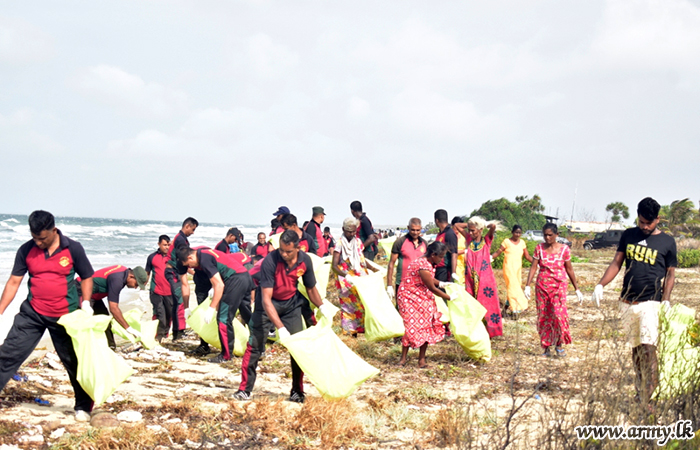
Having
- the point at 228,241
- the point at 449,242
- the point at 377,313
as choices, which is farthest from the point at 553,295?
the point at 228,241

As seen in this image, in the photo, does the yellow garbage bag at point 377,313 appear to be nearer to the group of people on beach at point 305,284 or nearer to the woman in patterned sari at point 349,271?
the group of people on beach at point 305,284

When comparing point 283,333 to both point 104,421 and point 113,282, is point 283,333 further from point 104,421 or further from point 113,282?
point 113,282

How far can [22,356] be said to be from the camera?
3.88 metres

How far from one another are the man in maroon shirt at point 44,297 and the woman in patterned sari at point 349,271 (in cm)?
353

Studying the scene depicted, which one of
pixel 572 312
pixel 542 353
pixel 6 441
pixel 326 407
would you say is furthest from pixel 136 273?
pixel 572 312

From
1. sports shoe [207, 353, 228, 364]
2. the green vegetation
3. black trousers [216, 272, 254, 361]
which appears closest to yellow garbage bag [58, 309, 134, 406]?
black trousers [216, 272, 254, 361]

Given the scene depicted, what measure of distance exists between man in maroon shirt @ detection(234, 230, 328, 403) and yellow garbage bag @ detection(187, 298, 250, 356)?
1505mm

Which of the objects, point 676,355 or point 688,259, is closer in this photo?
point 676,355

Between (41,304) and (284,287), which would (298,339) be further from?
(41,304)

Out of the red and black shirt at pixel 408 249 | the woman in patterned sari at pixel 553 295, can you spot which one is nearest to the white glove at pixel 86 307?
the red and black shirt at pixel 408 249

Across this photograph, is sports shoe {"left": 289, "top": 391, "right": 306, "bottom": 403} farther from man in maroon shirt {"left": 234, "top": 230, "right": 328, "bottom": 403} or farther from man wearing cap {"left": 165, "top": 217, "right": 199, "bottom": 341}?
man wearing cap {"left": 165, "top": 217, "right": 199, "bottom": 341}

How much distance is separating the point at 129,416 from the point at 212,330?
2354 mm

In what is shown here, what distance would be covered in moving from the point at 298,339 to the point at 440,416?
1189mm

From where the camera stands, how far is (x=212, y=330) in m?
6.29
